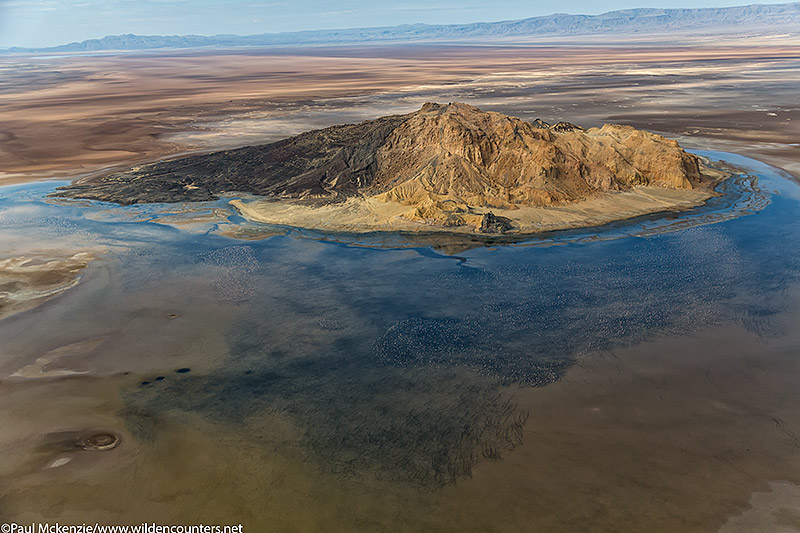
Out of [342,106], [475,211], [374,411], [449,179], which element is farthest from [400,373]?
[342,106]

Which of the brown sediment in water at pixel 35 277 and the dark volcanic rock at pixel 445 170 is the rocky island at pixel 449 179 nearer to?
the dark volcanic rock at pixel 445 170

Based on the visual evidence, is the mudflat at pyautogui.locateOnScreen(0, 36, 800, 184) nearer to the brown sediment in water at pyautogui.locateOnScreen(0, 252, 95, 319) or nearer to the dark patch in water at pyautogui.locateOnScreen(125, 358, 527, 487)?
the brown sediment in water at pyautogui.locateOnScreen(0, 252, 95, 319)

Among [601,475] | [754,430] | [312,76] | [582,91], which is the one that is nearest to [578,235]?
[754,430]

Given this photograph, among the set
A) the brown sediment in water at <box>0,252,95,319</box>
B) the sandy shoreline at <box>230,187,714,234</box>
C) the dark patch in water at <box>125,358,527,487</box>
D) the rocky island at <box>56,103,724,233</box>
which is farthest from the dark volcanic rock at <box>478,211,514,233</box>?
the brown sediment in water at <box>0,252,95,319</box>

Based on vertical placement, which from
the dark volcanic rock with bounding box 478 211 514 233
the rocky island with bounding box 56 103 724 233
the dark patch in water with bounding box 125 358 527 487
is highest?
the rocky island with bounding box 56 103 724 233

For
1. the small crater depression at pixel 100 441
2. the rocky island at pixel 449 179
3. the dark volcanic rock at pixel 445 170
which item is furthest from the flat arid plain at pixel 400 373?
the dark volcanic rock at pixel 445 170
